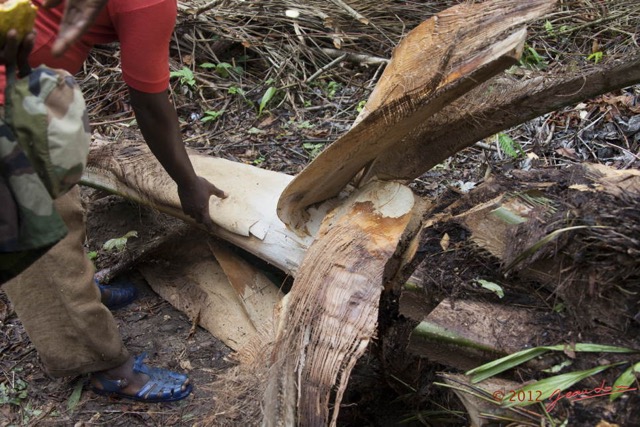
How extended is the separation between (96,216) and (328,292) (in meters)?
1.92

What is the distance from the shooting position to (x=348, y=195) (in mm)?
2613

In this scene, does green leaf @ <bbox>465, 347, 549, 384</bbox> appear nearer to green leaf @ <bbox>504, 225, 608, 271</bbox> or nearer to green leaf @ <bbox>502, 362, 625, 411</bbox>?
green leaf @ <bbox>502, 362, 625, 411</bbox>

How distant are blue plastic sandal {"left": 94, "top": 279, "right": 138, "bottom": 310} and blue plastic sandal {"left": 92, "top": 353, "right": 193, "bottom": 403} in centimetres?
48

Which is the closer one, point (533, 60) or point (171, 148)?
point (171, 148)

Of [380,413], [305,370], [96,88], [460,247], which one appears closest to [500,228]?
[460,247]

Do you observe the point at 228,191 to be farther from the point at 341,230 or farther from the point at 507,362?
the point at 507,362

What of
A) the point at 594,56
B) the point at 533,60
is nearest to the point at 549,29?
the point at 533,60

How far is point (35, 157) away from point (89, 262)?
105 cm

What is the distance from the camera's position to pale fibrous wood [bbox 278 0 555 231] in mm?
1909

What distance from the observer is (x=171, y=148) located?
2.55m

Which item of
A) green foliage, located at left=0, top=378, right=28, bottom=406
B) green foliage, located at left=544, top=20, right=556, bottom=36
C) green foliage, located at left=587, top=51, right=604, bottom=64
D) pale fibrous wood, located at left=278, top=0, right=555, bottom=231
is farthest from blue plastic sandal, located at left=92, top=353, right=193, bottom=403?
green foliage, located at left=544, top=20, right=556, bottom=36

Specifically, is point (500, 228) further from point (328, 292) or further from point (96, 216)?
point (96, 216)

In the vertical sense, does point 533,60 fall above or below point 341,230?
below

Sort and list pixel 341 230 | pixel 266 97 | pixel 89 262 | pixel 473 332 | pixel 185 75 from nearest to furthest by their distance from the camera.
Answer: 1. pixel 473 332
2. pixel 341 230
3. pixel 89 262
4. pixel 266 97
5. pixel 185 75
